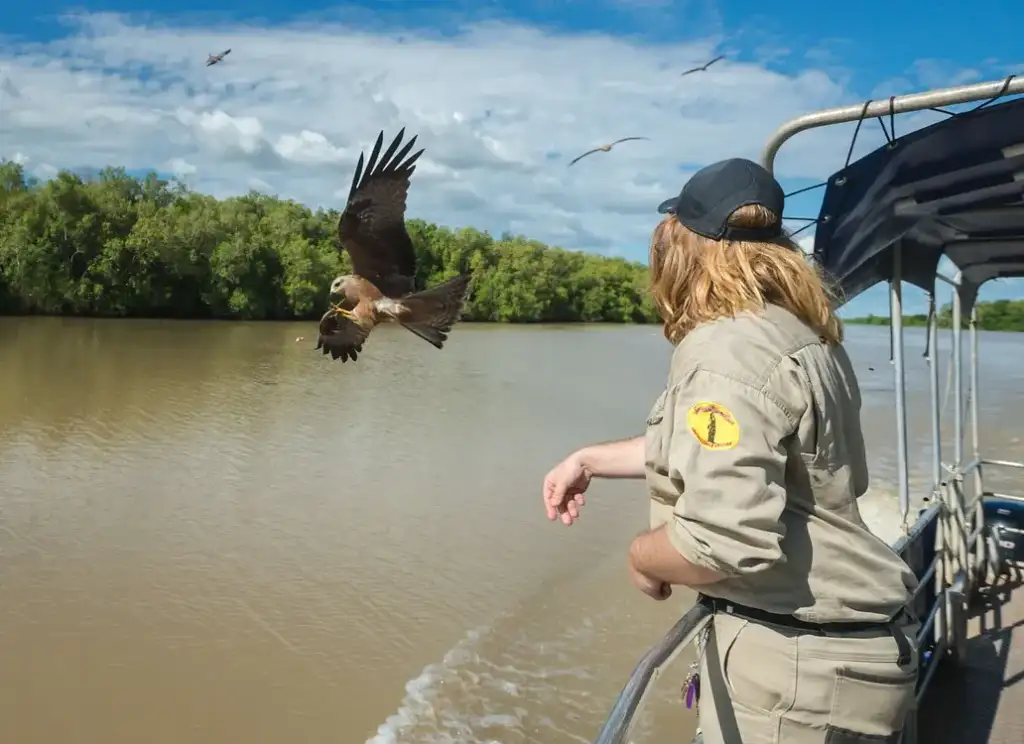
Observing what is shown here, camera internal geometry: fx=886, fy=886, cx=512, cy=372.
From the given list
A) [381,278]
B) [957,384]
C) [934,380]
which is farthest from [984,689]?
[381,278]

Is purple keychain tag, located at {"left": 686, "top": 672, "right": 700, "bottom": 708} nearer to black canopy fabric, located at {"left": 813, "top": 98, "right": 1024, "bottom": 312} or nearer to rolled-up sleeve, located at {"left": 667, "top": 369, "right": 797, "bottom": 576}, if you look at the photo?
rolled-up sleeve, located at {"left": 667, "top": 369, "right": 797, "bottom": 576}

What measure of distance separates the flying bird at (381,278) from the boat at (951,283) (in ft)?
3.08

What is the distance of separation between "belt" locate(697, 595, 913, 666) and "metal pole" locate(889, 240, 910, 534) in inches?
75.1

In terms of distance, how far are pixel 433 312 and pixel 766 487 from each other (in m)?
0.82

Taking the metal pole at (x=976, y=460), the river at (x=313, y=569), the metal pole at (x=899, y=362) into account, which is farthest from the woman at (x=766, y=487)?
the metal pole at (x=976, y=460)

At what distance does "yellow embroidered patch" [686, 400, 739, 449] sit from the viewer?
1194 mm

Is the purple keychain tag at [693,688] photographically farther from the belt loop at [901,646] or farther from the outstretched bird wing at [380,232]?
the outstretched bird wing at [380,232]

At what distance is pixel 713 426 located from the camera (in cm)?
120

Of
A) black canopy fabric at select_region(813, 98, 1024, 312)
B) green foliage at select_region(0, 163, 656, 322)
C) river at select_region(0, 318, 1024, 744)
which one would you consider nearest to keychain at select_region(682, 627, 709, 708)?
green foliage at select_region(0, 163, 656, 322)

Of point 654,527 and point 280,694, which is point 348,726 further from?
point 654,527

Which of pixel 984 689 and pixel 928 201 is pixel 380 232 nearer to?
pixel 928 201

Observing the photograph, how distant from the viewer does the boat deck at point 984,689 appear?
307 centimetres

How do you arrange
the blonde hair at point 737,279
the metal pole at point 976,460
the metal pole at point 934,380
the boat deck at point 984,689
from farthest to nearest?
the metal pole at point 976,460 < the metal pole at point 934,380 < the boat deck at point 984,689 < the blonde hair at point 737,279

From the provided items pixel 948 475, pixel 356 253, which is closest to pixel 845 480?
pixel 356 253
